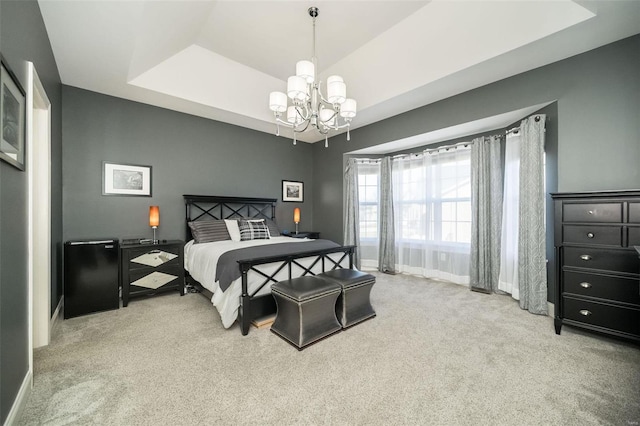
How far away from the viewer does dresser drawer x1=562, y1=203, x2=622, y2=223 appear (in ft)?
7.22

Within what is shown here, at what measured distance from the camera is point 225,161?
4.72m

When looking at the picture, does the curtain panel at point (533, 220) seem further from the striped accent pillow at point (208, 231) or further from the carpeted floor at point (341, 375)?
the striped accent pillow at point (208, 231)

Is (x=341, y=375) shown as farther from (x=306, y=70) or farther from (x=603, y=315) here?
(x=306, y=70)

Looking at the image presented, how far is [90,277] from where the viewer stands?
9.75 ft

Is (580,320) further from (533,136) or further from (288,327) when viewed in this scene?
(288,327)

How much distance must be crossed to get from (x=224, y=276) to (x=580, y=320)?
340 cm

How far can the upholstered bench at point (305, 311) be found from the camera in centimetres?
229

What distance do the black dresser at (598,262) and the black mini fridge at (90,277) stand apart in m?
4.82

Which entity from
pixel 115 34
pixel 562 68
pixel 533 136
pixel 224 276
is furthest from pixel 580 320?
pixel 115 34

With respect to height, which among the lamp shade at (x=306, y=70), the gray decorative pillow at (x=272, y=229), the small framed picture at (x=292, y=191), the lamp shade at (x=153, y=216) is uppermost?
the lamp shade at (x=306, y=70)

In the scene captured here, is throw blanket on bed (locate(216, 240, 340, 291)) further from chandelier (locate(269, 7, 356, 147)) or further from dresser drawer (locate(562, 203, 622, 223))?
dresser drawer (locate(562, 203, 622, 223))

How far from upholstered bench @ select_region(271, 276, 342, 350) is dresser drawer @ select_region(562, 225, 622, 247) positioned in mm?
2239

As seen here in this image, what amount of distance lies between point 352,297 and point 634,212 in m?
2.49

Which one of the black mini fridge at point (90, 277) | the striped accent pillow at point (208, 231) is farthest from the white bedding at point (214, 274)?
the black mini fridge at point (90, 277)
